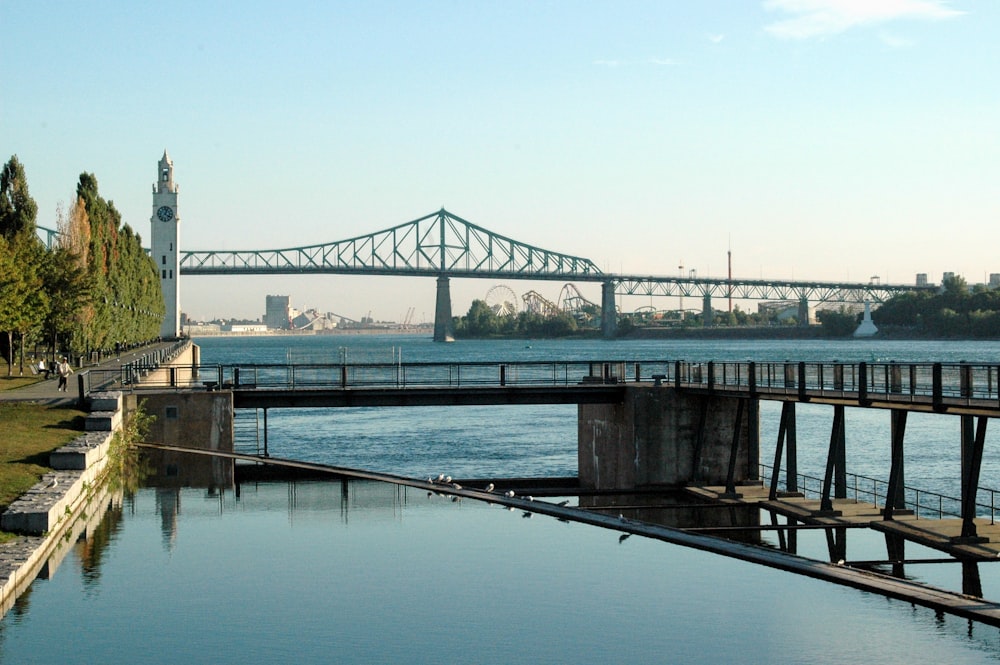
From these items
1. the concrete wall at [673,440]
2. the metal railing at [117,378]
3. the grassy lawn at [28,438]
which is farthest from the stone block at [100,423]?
the concrete wall at [673,440]

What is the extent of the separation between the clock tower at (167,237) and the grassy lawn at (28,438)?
360 feet

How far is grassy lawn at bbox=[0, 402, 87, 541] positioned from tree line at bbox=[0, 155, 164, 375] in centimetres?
1520

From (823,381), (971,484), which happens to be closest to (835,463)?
(823,381)

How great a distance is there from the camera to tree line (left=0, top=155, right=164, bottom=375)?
5527 centimetres

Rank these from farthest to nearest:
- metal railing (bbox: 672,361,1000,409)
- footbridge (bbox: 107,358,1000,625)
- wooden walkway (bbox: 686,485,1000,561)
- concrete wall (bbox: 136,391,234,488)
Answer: concrete wall (bbox: 136,391,234,488)
footbridge (bbox: 107,358,1000,625)
metal railing (bbox: 672,361,1000,409)
wooden walkway (bbox: 686,485,1000,561)

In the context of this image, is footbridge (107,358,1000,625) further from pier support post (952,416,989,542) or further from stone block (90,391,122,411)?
stone block (90,391,122,411)

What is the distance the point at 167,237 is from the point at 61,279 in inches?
3394

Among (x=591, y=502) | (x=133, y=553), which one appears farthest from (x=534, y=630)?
(x=591, y=502)

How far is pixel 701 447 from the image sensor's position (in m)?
36.9

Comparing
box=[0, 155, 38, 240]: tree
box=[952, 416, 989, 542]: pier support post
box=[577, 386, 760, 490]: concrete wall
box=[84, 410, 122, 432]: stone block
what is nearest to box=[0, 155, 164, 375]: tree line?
box=[0, 155, 38, 240]: tree

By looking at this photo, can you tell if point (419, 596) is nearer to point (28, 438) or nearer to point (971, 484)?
point (971, 484)

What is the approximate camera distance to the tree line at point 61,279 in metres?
55.3

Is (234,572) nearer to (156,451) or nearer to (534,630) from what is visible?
(534,630)

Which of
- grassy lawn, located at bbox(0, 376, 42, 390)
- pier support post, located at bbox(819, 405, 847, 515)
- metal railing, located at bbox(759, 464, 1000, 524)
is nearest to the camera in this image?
pier support post, located at bbox(819, 405, 847, 515)
